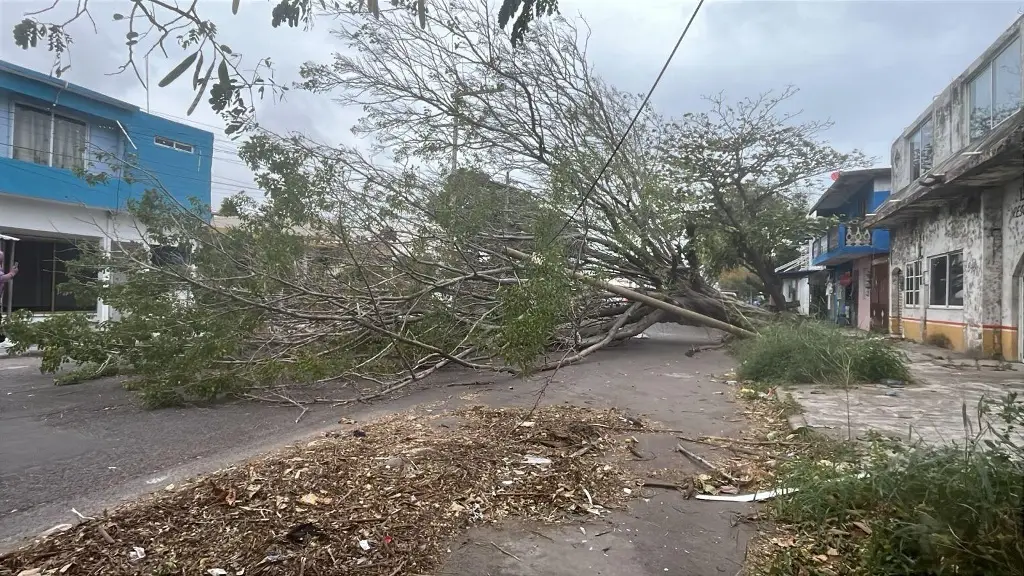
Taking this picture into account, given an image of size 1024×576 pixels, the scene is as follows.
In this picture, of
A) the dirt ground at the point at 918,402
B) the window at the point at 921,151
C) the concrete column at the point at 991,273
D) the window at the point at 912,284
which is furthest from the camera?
the window at the point at 912,284

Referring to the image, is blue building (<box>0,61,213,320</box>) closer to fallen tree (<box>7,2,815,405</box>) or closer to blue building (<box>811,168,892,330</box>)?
fallen tree (<box>7,2,815,405</box>)

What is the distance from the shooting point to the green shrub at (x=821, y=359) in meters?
8.08

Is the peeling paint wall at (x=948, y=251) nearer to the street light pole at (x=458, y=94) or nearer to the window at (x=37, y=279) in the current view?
the street light pole at (x=458, y=94)

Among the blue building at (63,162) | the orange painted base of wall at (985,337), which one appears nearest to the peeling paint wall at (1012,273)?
the orange painted base of wall at (985,337)

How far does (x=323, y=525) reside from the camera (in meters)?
3.15

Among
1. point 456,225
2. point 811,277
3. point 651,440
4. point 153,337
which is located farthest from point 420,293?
point 811,277

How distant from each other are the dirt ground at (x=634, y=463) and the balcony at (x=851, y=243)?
11.5 m

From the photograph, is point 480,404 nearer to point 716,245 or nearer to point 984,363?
point 984,363

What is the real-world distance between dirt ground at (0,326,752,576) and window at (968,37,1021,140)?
21.4 ft

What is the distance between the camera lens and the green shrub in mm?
8078

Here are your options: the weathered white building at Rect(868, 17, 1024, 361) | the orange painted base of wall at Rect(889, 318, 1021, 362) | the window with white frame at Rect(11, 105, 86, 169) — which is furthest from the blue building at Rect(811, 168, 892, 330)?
the window with white frame at Rect(11, 105, 86, 169)

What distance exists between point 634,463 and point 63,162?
51.4 feet

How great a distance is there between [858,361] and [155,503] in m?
8.23

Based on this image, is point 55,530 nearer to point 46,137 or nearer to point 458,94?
point 458,94
